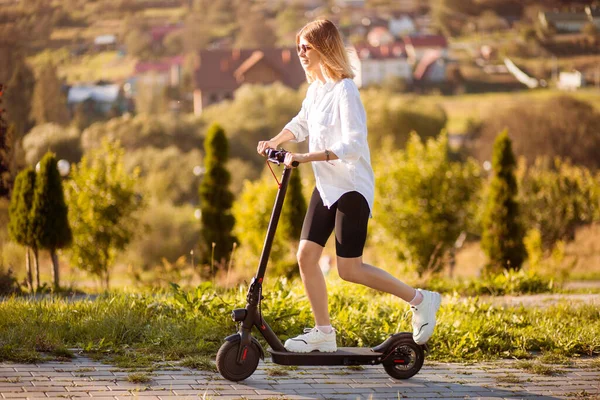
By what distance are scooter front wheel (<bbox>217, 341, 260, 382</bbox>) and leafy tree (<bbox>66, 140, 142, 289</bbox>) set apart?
57.2ft

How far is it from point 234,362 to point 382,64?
5704 cm

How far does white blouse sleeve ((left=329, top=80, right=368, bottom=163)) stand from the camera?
390 centimetres

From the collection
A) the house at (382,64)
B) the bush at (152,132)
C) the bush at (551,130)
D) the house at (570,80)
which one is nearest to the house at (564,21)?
the house at (570,80)

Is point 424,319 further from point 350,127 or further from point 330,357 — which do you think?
point 350,127

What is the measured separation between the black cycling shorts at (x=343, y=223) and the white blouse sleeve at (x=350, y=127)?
0.22 meters

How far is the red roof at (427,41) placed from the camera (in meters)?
59.7

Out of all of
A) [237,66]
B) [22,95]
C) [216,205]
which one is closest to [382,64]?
[237,66]

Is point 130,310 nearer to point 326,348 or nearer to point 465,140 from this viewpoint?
point 326,348

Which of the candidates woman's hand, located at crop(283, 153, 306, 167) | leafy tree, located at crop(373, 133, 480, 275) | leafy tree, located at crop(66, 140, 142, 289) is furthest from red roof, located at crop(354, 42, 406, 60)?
woman's hand, located at crop(283, 153, 306, 167)

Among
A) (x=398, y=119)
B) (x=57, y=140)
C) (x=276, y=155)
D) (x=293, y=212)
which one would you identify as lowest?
(x=398, y=119)

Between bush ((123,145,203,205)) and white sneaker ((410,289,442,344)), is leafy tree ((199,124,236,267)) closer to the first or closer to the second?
white sneaker ((410,289,442,344))

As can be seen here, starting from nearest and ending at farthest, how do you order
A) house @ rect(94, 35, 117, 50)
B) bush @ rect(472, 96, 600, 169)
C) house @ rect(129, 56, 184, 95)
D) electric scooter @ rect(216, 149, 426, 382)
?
electric scooter @ rect(216, 149, 426, 382)
bush @ rect(472, 96, 600, 169)
house @ rect(94, 35, 117, 50)
house @ rect(129, 56, 184, 95)

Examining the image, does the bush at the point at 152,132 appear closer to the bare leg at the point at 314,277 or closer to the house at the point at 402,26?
the house at the point at 402,26

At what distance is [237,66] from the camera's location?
65062mm
